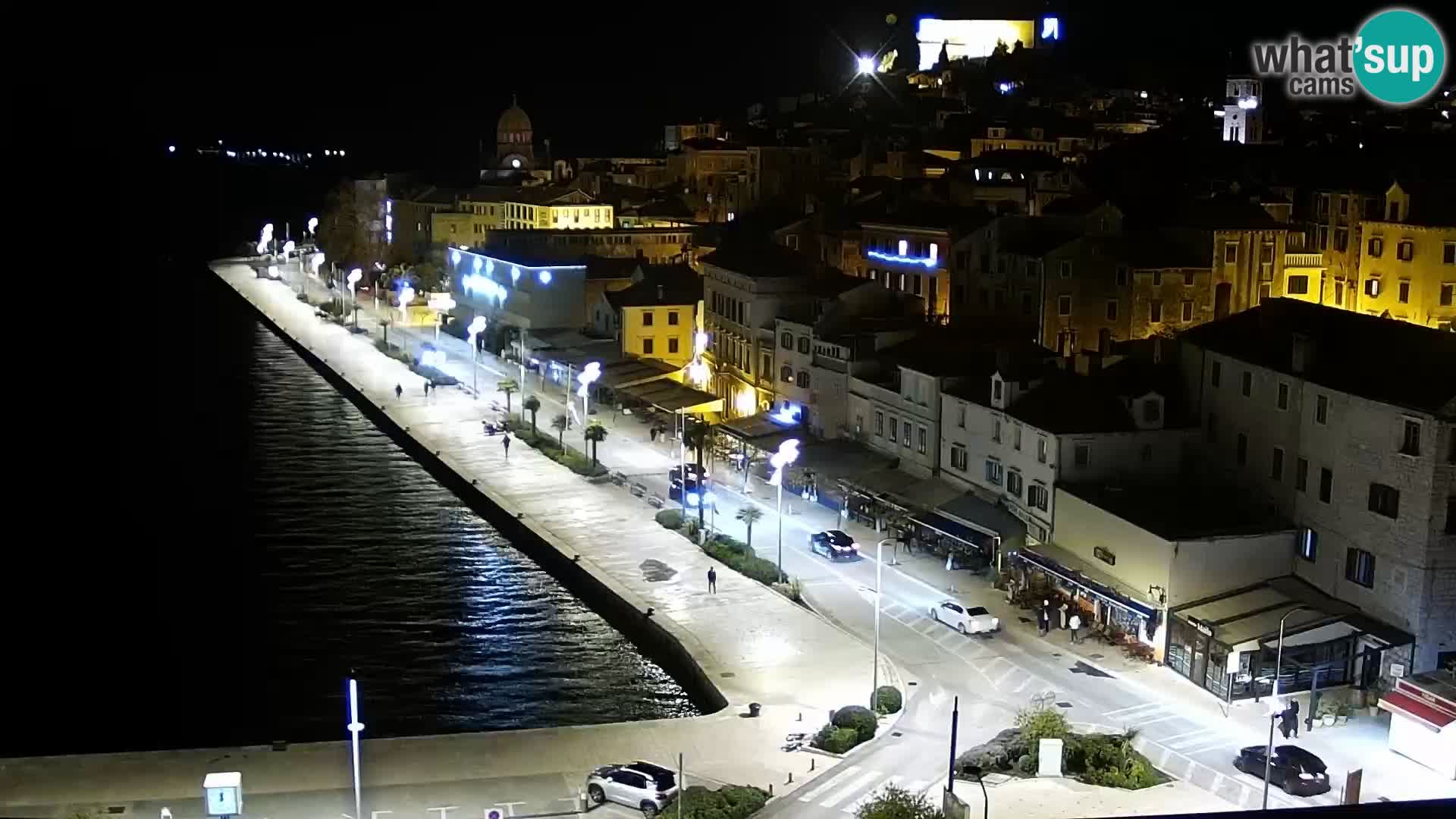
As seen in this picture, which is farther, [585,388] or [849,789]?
[585,388]

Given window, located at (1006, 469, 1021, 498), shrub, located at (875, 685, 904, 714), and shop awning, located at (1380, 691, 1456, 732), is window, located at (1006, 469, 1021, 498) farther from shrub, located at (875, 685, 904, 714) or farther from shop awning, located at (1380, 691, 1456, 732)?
shop awning, located at (1380, 691, 1456, 732)

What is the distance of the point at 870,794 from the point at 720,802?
2.33 m

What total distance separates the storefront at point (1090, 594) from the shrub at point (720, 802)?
33.6 feet

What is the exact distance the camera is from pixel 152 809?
23.2m

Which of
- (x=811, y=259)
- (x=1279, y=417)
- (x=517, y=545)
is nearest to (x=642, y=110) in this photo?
(x=811, y=259)

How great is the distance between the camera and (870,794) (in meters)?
23.5

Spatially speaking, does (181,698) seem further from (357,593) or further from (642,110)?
(642,110)

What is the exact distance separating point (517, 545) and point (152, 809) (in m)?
19.9

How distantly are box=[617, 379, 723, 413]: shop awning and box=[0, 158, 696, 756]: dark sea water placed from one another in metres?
7.43

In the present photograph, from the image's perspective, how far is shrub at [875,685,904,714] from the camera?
88.0ft

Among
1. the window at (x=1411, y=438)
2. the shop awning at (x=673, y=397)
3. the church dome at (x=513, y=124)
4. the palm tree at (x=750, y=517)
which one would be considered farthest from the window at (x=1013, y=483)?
the church dome at (x=513, y=124)

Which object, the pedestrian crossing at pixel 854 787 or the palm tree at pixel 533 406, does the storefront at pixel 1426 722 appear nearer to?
the pedestrian crossing at pixel 854 787

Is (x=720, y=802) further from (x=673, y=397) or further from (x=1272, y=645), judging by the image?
(x=673, y=397)

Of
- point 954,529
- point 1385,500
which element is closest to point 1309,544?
point 1385,500
